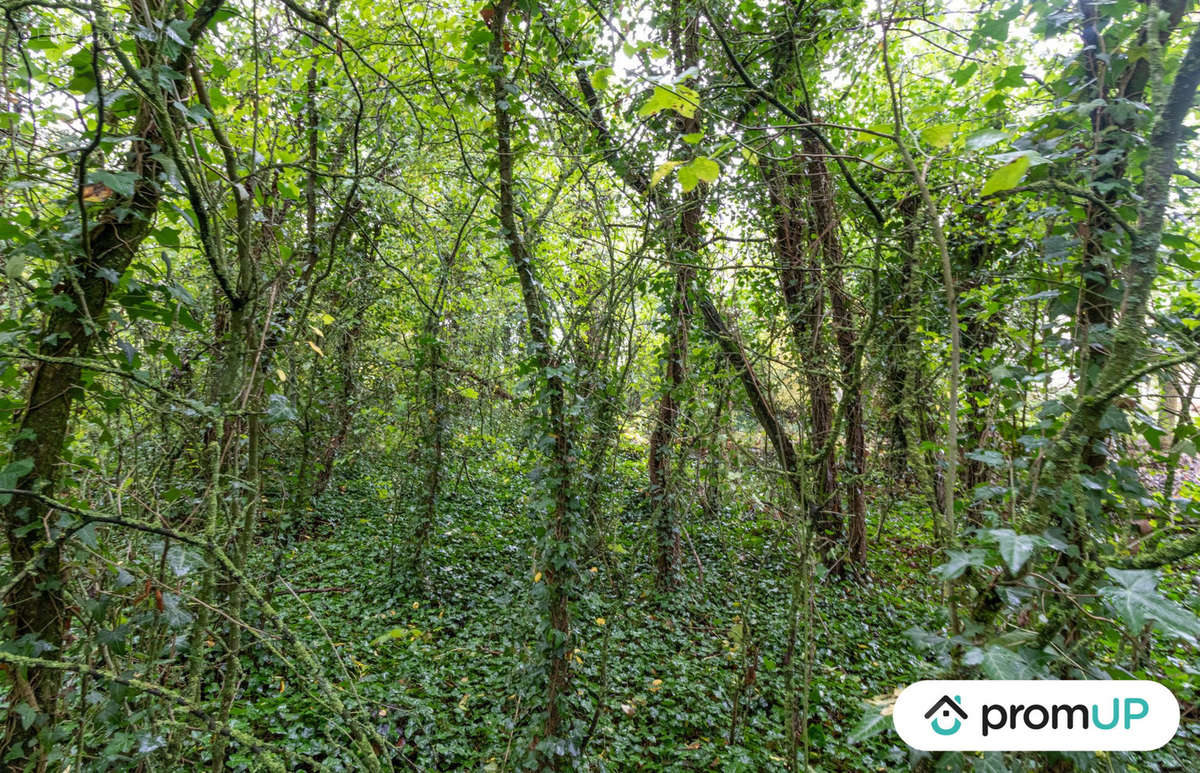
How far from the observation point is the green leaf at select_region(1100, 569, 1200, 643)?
769 mm

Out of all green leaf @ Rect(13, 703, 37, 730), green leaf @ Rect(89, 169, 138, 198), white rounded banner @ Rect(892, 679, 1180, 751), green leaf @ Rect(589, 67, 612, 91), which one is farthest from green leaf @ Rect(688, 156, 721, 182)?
green leaf @ Rect(13, 703, 37, 730)

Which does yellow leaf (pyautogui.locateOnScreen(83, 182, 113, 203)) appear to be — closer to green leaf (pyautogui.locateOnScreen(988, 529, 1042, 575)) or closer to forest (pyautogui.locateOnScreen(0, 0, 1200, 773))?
forest (pyautogui.locateOnScreen(0, 0, 1200, 773))

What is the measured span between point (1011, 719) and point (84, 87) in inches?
107

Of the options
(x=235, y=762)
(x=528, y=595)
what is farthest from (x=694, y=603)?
(x=235, y=762)

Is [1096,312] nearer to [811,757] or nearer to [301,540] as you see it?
[811,757]

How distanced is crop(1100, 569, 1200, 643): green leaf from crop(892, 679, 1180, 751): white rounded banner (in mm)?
219

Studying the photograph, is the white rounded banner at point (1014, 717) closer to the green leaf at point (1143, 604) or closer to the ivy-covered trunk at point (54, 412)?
the green leaf at point (1143, 604)

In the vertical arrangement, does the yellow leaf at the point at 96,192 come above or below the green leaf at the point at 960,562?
above

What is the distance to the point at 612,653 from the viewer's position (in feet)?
12.7

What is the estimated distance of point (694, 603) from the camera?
459cm

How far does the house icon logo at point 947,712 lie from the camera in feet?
3.26

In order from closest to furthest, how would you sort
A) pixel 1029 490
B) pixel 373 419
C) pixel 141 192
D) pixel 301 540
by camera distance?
pixel 1029 490
pixel 141 192
pixel 301 540
pixel 373 419

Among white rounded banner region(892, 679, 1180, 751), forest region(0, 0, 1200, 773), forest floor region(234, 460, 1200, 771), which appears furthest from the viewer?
forest floor region(234, 460, 1200, 771)

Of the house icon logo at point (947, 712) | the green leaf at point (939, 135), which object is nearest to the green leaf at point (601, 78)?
the green leaf at point (939, 135)
